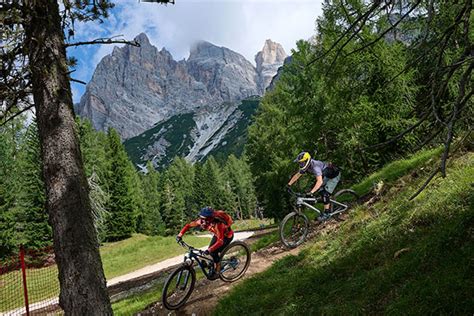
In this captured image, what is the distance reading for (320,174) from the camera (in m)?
11.1

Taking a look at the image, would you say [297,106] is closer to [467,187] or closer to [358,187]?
[358,187]

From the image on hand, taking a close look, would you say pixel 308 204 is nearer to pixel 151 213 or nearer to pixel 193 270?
pixel 193 270

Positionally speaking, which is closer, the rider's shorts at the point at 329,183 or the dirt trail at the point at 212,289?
the dirt trail at the point at 212,289

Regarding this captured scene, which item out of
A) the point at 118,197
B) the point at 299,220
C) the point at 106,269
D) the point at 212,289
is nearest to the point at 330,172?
the point at 299,220

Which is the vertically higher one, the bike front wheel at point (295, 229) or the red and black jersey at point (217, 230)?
the red and black jersey at point (217, 230)

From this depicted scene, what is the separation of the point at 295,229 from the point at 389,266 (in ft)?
19.8

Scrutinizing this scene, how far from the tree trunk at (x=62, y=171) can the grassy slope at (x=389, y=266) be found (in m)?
3.09

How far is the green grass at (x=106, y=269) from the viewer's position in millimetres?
18125

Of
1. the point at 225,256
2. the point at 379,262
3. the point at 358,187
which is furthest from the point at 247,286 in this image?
the point at 358,187

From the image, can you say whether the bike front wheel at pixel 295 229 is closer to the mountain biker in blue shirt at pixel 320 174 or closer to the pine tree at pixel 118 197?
the mountain biker in blue shirt at pixel 320 174

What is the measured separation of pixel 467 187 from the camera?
6.36 metres

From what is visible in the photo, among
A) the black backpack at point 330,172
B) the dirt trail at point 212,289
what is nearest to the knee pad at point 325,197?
the black backpack at point 330,172

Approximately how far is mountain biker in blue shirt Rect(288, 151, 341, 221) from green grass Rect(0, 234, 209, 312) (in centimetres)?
1302

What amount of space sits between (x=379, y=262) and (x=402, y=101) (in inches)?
476
